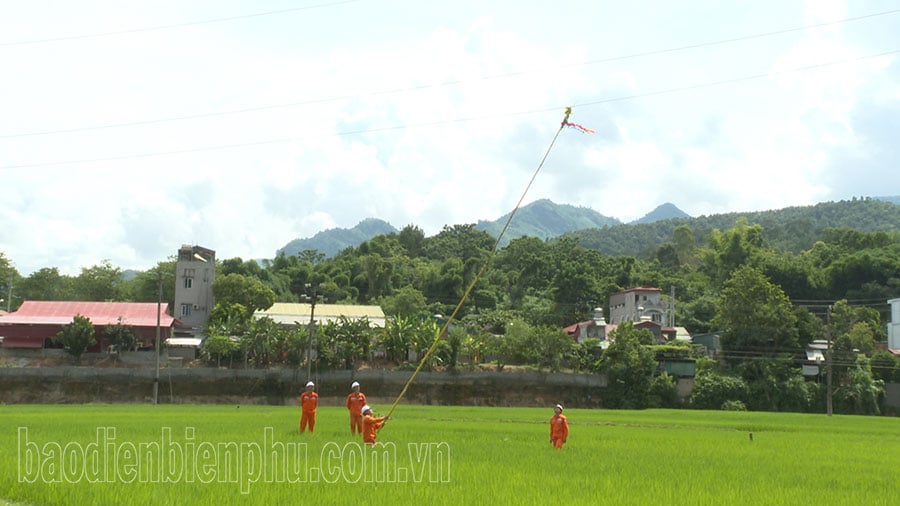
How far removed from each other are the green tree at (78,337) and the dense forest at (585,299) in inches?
335

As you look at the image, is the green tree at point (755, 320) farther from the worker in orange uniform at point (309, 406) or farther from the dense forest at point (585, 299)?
the worker in orange uniform at point (309, 406)

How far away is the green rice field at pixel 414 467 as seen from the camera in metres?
13.0

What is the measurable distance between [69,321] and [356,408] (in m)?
50.8

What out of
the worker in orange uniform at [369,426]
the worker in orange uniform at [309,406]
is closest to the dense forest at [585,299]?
the worker in orange uniform at [309,406]

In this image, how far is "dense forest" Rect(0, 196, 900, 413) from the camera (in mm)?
62562

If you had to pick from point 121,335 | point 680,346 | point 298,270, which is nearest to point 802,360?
point 680,346

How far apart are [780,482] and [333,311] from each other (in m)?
69.9

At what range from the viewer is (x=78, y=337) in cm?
6062

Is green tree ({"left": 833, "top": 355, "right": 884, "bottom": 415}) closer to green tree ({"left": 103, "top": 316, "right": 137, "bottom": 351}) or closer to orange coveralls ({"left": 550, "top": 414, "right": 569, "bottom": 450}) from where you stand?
orange coveralls ({"left": 550, "top": 414, "right": 569, "bottom": 450})

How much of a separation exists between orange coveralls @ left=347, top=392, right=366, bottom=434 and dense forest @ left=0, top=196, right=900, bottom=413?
12.3m

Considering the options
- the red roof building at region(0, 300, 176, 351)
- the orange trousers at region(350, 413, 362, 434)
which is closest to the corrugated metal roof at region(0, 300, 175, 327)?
the red roof building at region(0, 300, 176, 351)

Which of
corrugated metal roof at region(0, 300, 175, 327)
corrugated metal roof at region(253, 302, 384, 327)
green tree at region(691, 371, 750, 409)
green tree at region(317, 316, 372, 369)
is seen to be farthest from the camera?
corrugated metal roof at region(253, 302, 384, 327)

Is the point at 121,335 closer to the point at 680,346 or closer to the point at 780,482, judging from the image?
the point at 680,346

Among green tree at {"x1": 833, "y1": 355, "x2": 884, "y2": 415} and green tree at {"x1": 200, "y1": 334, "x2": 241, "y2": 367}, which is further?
green tree at {"x1": 833, "y1": 355, "x2": 884, "y2": 415}
